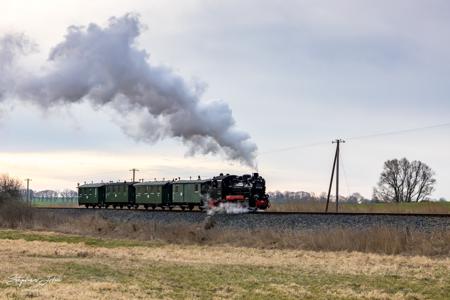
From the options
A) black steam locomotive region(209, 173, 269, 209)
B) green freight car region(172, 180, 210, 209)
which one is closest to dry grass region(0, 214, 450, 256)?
black steam locomotive region(209, 173, 269, 209)

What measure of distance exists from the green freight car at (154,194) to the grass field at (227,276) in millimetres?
25126

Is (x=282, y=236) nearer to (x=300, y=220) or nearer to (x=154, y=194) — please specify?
(x=300, y=220)

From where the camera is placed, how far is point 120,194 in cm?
5706

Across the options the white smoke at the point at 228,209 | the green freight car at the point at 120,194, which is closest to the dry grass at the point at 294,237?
the white smoke at the point at 228,209

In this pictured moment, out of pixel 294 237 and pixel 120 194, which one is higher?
pixel 120 194

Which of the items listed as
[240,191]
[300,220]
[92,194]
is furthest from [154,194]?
[300,220]

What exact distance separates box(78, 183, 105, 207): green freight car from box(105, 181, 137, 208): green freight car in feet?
2.79

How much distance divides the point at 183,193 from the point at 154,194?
19.4 ft

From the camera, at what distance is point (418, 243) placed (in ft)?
73.9

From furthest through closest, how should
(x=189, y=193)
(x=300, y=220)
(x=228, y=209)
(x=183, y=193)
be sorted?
(x=183, y=193) → (x=189, y=193) → (x=228, y=209) → (x=300, y=220)

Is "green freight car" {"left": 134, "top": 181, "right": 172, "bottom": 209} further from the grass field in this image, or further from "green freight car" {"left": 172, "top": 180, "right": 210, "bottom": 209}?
the grass field

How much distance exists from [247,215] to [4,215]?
24959 mm

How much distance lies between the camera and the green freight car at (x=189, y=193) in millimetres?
41844

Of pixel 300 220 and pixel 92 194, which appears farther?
pixel 92 194
